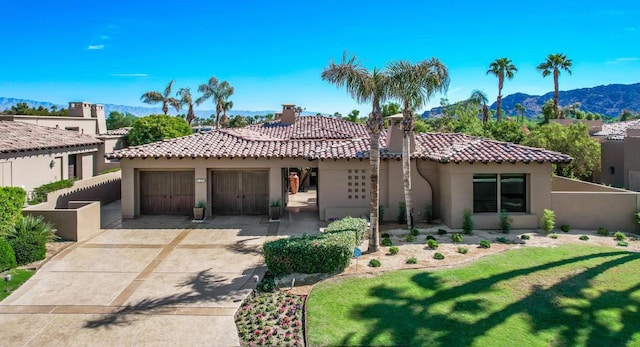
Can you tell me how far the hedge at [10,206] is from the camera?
1456 cm

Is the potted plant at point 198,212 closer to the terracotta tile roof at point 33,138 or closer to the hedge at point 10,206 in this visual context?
the hedge at point 10,206

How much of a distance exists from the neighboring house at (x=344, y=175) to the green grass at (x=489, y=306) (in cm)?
528

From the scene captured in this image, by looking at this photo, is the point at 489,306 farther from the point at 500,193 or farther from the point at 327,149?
the point at 327,149

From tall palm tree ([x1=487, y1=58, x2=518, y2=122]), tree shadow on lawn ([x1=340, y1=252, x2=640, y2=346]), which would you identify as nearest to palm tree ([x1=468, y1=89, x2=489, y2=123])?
tall palm tree ([x1=487, y1=58, x2=518, y2=122])

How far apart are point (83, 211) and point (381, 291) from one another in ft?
38.6

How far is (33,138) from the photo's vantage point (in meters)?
23.4

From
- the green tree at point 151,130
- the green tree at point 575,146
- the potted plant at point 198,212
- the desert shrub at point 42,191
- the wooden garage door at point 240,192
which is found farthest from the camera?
the green tree at point 151,130

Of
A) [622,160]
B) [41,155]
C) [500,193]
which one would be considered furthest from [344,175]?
[622,160]

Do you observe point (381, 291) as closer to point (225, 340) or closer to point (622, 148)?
point (225, 340)

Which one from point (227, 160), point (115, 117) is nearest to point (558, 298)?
point (227, 160)

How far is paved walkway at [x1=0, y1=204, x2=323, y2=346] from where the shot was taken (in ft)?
30.5

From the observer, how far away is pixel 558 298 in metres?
10.6

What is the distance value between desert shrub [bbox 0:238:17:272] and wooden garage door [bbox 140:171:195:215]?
8.33m

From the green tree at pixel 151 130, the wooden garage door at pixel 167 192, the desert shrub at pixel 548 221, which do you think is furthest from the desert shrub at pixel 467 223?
the green tree at pixel 151 130
